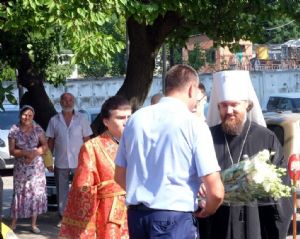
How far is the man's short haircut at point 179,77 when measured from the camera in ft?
15.8

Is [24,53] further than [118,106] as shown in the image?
Yes

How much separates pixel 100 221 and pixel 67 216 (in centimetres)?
29

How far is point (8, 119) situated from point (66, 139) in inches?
389

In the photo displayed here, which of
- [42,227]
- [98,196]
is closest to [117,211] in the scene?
[98,196]

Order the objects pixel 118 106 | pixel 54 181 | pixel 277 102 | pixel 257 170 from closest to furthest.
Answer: pixel 257 170
pixel 118 106
pixel 54 181
pixel 277 102

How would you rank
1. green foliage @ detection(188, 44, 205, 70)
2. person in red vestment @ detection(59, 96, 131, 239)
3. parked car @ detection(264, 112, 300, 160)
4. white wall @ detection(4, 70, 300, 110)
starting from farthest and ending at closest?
green foliage @ detection(188, 44, 205, 70) → white wall @ detection(4, 70, 300, 110) → parked car @ detection(264, 112, 300, 160) → person in red vestment @ detection(59, 96, 131, 239)

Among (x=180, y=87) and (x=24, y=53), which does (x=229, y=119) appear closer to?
(x=180, y=87)

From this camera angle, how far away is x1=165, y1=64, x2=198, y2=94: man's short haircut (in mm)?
4809

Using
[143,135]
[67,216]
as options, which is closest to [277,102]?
[67,216]

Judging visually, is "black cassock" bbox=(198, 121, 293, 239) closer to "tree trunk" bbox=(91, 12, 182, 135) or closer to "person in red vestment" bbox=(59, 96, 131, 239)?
"person in red vestment" bbox=(59, 96, 131, 239)

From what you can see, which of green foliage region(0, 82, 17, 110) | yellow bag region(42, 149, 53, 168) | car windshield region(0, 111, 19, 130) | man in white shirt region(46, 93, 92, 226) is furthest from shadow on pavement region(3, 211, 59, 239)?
car windshield region(0, 111, 19, 130)

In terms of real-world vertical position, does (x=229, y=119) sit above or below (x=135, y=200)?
above

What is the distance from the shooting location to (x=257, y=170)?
504cm

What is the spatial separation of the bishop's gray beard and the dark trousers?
3.18 ft
